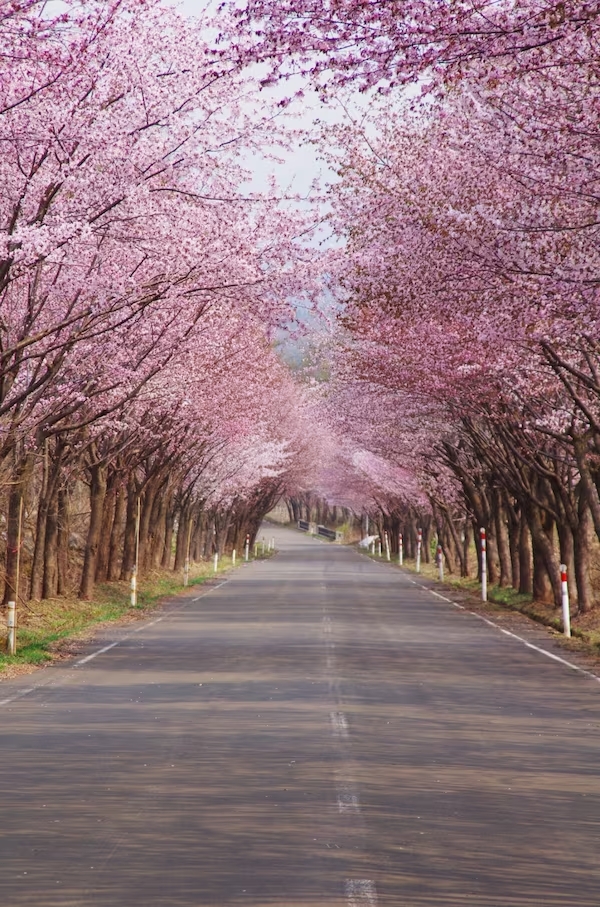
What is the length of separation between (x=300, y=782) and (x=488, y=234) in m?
10.2

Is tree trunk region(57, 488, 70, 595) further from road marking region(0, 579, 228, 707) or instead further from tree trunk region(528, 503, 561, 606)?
tree trunk region(528, 503, 561, 606)

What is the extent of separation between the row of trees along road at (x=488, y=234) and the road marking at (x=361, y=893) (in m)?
5.41

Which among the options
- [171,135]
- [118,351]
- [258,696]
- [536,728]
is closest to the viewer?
[536,728]

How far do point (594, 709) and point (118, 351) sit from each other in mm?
12671

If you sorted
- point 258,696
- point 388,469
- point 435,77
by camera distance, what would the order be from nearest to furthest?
1. point 435,77
2. point 258,696
3. point 388,469

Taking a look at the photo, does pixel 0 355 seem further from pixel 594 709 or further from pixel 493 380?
pixel 493 380

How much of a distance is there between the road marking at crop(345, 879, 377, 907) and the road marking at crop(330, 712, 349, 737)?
5833 mm

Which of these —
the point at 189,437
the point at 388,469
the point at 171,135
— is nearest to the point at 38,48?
the point at 171,135

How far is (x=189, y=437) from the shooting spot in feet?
159

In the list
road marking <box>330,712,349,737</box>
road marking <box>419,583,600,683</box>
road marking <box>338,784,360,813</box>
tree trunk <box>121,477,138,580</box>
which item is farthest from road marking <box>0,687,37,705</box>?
tree trunk <box>121,477,138,580</box>

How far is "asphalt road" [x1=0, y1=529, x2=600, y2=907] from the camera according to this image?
303 inches

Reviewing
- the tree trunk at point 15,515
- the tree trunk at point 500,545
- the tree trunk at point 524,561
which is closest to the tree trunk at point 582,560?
the tree trunk at point 524,561

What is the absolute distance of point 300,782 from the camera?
35.7 ft

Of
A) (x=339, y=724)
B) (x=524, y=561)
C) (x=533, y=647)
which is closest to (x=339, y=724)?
(x=339, y=724)
